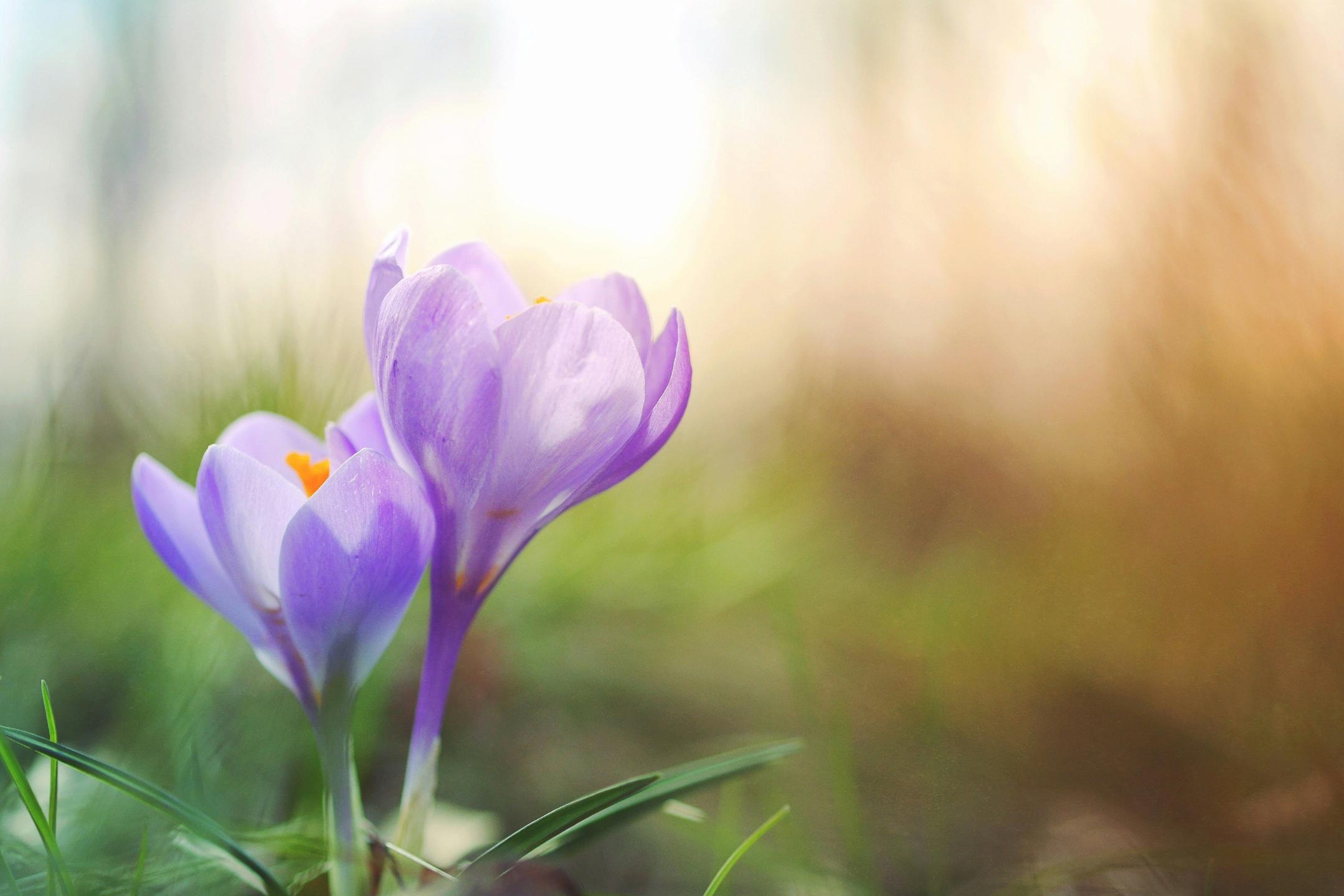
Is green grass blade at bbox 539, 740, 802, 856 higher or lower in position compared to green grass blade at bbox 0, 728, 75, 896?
lower

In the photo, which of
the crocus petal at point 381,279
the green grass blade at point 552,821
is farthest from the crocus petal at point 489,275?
the green grass blade at point 552,821

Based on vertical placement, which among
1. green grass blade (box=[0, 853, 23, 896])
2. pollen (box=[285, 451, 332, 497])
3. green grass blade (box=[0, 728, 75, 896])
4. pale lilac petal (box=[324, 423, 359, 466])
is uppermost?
pale lilac petal (box=[324, 423, 359, 466])

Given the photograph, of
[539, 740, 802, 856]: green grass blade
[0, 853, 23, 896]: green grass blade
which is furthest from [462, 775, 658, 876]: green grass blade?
[0, 853, 23, 896]: green grass blade

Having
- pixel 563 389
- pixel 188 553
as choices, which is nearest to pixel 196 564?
pixel 188 553

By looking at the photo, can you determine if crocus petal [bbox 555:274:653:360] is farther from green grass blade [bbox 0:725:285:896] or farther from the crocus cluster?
green grass blade [bbox 0:725:285:896]

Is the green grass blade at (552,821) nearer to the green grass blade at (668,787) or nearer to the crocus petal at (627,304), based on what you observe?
the green grass blade at (668,787)

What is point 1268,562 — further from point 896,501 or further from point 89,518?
point 89,518
